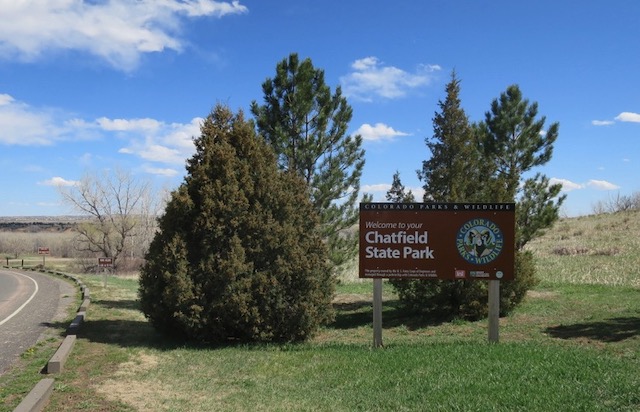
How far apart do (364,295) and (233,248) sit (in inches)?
436

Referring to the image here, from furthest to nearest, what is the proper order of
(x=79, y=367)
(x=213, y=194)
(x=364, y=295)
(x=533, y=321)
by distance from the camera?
(x=364, y=295) < (x=533, y=321) < (x=213, y=194) < (x=79, y=367)

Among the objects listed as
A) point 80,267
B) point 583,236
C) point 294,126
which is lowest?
point 80,267

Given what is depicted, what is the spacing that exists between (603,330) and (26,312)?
16.0m

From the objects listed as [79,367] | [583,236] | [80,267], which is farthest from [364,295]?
[80,267]

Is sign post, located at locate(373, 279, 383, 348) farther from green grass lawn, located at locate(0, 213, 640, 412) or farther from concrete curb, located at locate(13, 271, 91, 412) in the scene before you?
concrete curb, located at locate(13, 271, 91, 412)

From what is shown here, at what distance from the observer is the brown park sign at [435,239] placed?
34.2ft

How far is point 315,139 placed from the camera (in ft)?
59.6

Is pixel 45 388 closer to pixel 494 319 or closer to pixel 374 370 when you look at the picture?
pixel 374 370

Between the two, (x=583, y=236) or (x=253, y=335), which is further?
(x=583, y=236)

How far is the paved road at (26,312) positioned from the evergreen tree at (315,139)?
8548mm

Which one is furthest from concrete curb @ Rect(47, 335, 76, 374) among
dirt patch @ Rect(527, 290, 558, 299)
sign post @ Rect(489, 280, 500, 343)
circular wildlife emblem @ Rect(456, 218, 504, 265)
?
dirt patch @ Rect(527, 290, 558, 299)

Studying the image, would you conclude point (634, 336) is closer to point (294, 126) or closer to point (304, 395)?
point (304, 395)

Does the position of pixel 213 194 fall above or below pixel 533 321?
above

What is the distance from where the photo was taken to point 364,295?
20609 mm
